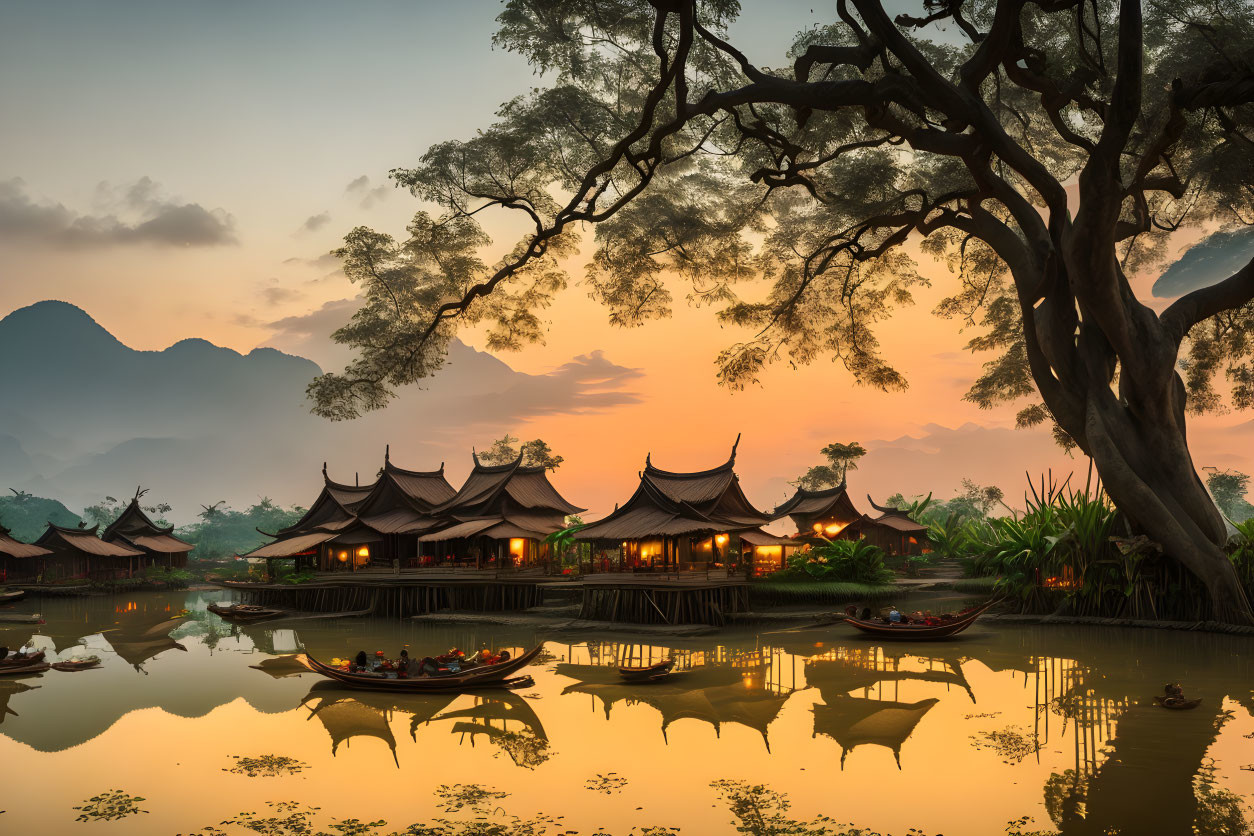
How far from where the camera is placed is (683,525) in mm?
29781

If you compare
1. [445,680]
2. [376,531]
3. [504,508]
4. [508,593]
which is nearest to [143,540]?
[376,531]

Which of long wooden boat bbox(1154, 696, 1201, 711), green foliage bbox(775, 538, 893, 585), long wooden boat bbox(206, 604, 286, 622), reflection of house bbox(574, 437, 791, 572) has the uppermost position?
reflection of house bbox(574, 437, 791, 572)

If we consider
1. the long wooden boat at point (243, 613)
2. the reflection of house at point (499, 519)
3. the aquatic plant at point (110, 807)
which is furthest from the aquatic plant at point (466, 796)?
the long wooden boat at point (243, 613)

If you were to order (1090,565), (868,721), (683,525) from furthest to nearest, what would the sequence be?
(683,525) < (1090,565) < (868,721)

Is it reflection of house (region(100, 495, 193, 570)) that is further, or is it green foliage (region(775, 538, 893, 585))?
reflection of house (region(100, 495, 193, 570))

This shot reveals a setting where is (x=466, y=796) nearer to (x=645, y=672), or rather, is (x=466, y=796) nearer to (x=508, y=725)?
(x=508, y=725)

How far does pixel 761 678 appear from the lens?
18375 mm

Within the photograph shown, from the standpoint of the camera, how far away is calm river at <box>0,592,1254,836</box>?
31.8ft

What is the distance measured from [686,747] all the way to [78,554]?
178 feet

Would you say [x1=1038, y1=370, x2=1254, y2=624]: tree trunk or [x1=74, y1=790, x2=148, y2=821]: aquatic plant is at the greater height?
[x1=1038, y1=370, x2=1254, y2=624]: tree trunk

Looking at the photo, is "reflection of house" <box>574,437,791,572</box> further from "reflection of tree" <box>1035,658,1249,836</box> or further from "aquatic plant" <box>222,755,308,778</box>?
"aquatic plant" <box>222,755,308,778</box>

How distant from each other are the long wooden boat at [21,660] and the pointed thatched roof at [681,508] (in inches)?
653

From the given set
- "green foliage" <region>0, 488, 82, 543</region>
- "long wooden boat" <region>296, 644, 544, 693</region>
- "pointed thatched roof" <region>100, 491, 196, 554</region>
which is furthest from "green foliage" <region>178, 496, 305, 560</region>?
"long wooden boat" <region>296, 644, 544, 693</region>

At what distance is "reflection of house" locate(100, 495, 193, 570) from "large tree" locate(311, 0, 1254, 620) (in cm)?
4321
